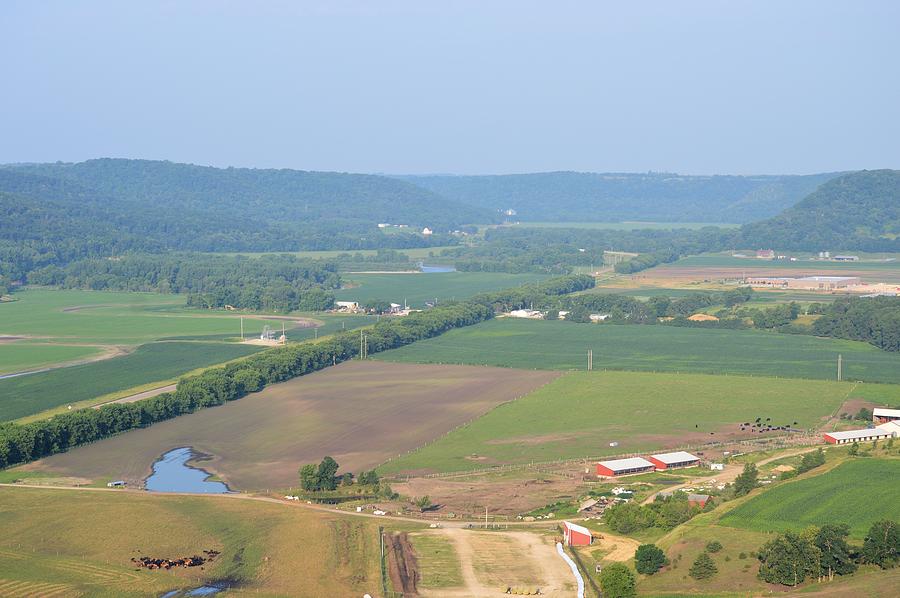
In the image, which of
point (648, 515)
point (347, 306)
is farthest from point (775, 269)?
point (648, 515)

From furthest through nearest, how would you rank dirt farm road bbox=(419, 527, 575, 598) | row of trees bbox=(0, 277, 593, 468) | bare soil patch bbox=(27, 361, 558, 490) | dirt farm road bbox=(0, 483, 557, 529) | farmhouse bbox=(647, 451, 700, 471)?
row of trees bbox=(0, 277, 593, 468) → bare soil patch bbox=(27, 361, 558, 490) → farmhouse bbox=(647, 451, 700, 471) → dirt farm road bbox=(0, 483, 557, 529) → dirt farm road bbox=(419, 527, 575, 598)

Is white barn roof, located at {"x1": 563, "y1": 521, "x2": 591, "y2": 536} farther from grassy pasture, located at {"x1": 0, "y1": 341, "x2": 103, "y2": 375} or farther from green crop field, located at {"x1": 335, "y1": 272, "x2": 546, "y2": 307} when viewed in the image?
green crop field, located at {"x1": 335, "y1": 272, "x2": 546, "y2": 307}

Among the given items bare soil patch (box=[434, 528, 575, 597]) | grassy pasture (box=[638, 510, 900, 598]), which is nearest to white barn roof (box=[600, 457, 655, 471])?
bare soil patch (box=[434, 528, 575, 597])

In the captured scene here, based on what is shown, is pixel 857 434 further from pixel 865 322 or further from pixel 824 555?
pixel 865 322

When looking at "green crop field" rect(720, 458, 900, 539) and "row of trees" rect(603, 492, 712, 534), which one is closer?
"green crop field" rect(720, 458, 900, 539)

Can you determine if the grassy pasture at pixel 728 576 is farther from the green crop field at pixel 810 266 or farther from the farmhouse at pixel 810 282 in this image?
the green crop field at pixel 810 266

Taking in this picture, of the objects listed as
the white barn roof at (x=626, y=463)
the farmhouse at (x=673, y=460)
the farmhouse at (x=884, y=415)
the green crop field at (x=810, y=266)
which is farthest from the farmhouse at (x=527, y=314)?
the white barn roof at (x=626, y=463)

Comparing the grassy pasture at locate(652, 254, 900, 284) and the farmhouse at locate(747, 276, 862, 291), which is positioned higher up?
the grassy pasture at locate(652, 254, 900, 284)
